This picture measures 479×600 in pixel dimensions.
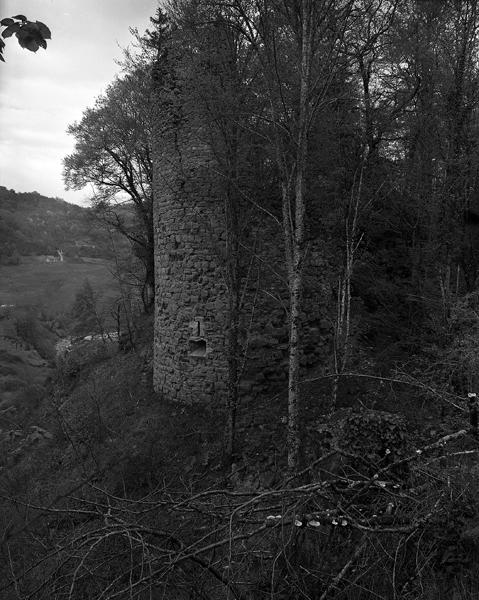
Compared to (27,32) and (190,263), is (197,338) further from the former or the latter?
(27,32)

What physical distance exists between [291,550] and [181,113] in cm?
764

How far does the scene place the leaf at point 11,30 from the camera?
6.82 feet

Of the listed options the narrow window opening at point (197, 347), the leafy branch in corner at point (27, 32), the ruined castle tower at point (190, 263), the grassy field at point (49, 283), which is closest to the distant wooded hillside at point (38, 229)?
the grassy field at point (49, 283)

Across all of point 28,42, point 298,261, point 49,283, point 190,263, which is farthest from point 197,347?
point 49,283

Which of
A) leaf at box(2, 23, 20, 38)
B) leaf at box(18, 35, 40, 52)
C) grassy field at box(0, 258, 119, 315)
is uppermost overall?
leaf at box(2, 23, 20, 38)

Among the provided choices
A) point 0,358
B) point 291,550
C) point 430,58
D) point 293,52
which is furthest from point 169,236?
point 0,358

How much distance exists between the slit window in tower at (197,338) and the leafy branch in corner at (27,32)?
250 inches

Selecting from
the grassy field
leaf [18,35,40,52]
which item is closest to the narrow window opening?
leaf [18,35,40,52]

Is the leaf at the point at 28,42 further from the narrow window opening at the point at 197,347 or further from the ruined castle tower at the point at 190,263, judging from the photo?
the narrow window opening at the point at 197,347

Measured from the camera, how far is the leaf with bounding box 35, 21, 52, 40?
6.85ft

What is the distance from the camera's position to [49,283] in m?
35.2

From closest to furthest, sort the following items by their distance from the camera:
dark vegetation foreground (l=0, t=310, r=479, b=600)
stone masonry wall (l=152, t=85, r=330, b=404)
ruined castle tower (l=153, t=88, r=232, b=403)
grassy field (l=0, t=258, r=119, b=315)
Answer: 1. dark vegetation foreground (l=0, t=310, r=479, b=600)
2. stone masonry wall (l=152, t=85, r=330, b=404)
3. ruined castle tower (l=153, t=88, r=232, b=403)
4. grassy field (l=0, t=258, r=119, b=315)

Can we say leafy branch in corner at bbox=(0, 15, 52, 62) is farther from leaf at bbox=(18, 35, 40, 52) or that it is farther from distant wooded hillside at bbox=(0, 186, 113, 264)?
distant wooded hillside at bbox=(0, 186, 113, 264)

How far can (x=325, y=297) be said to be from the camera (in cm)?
802
